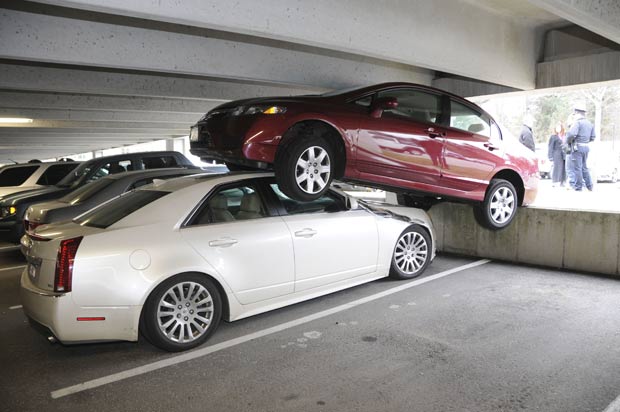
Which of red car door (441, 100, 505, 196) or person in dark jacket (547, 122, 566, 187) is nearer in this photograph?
red car door (441, 100, 505, 196)

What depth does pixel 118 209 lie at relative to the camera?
4.48m

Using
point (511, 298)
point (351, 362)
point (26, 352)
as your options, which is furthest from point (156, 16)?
point (511, 298)

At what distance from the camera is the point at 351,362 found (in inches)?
153

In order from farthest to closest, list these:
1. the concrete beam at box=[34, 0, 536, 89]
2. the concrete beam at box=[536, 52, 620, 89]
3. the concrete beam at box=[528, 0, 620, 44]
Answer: the concrete beam at box=[536, 52, 620, 89]
the concrete beam at box=[34, 0, 536, 89]
the concrete beam at box=[528, 0, 620, 44]

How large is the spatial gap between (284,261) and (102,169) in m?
5.76

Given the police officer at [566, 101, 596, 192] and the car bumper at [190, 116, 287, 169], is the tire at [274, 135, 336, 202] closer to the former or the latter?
the car bumper at [190, 116, 287, 169]

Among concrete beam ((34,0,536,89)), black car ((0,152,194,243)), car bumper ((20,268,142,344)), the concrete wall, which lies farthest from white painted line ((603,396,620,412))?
black car ((0,152,194,243))

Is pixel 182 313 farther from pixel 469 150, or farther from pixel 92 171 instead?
pixel 92 171

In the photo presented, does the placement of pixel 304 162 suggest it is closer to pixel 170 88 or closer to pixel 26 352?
pixel 26 352

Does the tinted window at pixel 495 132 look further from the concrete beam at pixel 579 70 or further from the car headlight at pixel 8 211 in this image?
the car headlight at pixel 8 211

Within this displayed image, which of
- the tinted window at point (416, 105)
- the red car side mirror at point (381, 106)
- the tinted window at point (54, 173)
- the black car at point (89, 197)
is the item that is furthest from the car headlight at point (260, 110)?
the tinted window at point (54, 173)

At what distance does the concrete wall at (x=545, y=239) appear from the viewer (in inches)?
263

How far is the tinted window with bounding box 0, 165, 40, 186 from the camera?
10.1m

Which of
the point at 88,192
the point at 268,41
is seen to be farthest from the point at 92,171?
the point at 268,41
